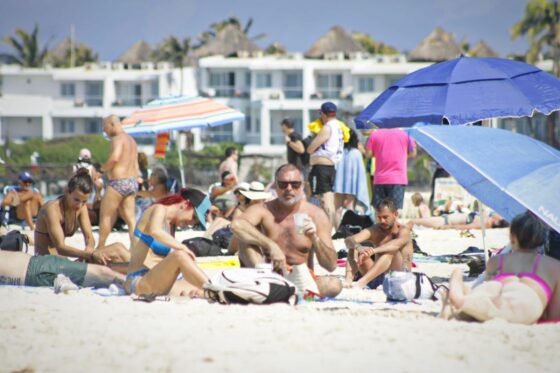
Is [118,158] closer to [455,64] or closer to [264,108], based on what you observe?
[455,64]

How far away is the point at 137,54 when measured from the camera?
74.0 meters

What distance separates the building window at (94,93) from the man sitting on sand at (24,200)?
53996 mm

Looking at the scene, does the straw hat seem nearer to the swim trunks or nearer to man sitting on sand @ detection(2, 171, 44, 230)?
the swim trunks

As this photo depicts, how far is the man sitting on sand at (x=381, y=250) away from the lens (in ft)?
24.7

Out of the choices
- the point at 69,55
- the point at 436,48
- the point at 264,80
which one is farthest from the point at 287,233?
the point at 69,55

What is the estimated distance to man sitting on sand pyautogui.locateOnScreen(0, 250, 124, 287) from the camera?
23.8 ft

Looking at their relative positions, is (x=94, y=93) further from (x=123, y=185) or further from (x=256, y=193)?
(x=256, y=193)

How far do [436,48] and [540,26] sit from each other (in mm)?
11282

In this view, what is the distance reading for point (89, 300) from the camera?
6.49 meters

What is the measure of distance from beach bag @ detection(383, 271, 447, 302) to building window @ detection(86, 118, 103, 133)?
62.1 meters

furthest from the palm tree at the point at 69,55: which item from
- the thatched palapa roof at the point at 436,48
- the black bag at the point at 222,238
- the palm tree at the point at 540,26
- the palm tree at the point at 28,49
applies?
the black bag at the point at 222,238

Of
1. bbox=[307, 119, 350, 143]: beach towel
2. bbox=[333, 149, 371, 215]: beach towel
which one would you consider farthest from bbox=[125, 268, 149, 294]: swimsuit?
bbox=[333, 149, 371, 215]: beach towel

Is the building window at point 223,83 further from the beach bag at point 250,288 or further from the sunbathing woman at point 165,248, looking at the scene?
the beach bag at point 250,288

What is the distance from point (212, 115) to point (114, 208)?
5503 mm
